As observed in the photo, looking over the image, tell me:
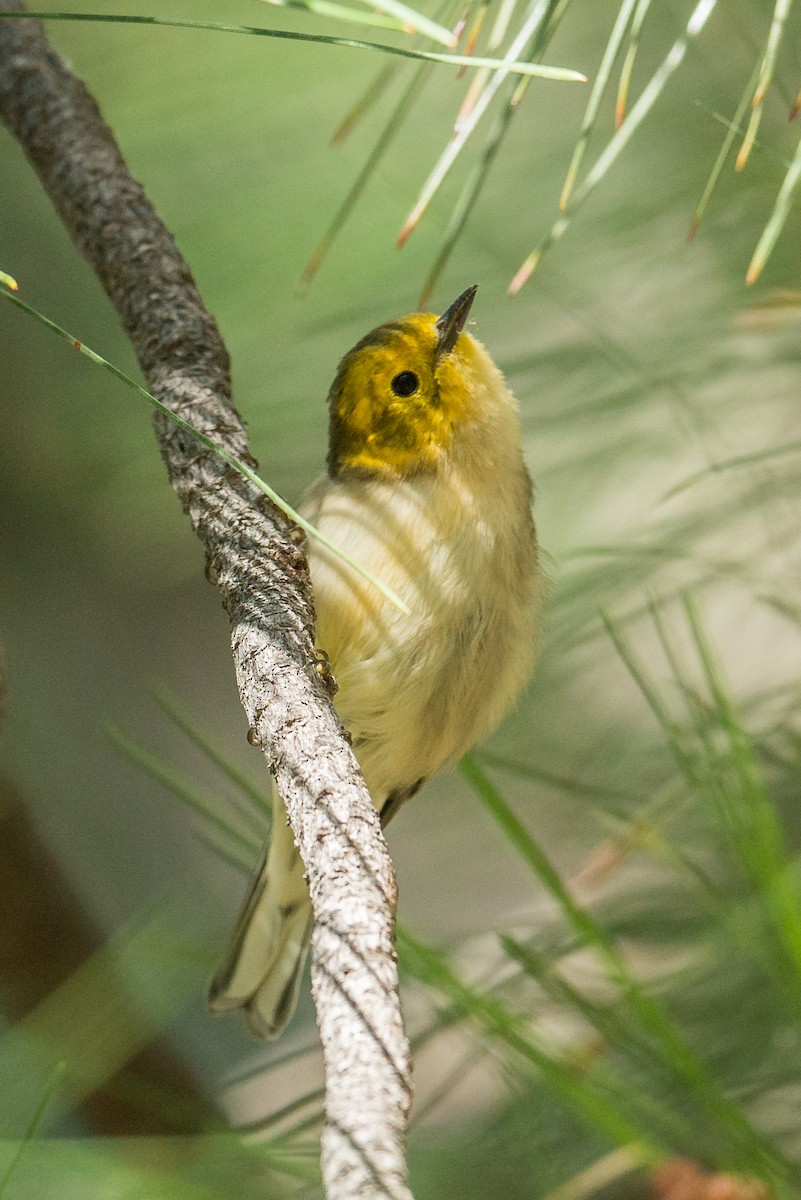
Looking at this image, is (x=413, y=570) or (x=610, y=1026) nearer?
(x=610, y=1026)

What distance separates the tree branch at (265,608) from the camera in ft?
1.55

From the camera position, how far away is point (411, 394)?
1.31 meters

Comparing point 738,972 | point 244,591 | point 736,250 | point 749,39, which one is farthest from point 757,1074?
point 749,39

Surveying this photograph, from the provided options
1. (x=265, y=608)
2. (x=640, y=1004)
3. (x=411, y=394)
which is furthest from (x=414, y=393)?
(x=640, y=1004)

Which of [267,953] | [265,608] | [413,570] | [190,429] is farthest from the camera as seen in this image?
[267,953]

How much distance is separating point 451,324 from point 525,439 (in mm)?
231

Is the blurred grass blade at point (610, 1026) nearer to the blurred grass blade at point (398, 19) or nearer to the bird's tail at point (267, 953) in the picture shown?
the bird's tail at point (267, 953)

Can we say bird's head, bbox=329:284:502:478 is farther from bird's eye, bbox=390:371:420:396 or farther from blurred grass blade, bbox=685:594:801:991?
blurred grass blade, bbox=685:594:801:991

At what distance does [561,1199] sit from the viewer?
100 cm

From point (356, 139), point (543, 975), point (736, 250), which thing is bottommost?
point (543, 975)

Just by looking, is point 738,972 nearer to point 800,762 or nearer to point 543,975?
point 800,762

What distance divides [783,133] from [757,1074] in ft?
2.90

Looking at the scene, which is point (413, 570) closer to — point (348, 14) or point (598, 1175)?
point (598, 1175)

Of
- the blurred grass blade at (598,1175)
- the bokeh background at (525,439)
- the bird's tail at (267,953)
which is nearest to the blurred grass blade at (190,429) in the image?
the bokeh background at (525,439)
